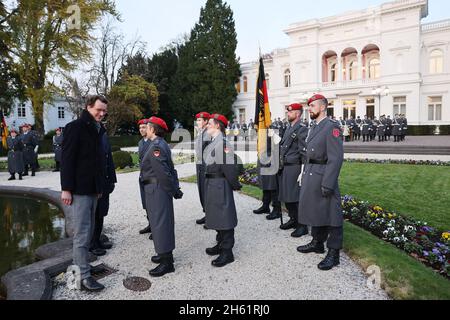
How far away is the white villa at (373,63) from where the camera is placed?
30.5m

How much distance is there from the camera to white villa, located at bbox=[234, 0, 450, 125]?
30500 mm

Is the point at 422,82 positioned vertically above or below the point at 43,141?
above

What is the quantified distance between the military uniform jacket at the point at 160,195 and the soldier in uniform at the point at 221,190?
52cm

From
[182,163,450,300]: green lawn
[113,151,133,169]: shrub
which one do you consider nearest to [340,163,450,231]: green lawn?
[182,163,450,300]: green lawn

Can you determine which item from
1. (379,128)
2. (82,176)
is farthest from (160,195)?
(379,128)

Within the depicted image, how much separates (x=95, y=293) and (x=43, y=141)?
2650cm

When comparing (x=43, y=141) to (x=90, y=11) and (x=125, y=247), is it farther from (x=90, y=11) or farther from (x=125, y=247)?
(x=125, y=247)

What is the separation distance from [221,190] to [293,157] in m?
1.74

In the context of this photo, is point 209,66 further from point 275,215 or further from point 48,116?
point 275,215

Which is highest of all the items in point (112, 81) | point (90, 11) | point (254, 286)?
point (90, 11)

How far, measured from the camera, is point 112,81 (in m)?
32.0

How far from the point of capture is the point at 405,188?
887 centimetres

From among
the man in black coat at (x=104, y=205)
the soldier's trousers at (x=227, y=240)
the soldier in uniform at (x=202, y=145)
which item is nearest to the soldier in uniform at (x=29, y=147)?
the soldier in uniform at (x=202, y=145)

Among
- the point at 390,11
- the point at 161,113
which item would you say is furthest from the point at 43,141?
the point at 390,11
